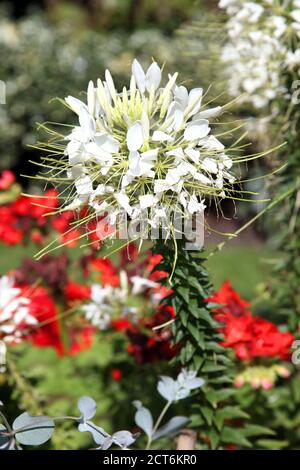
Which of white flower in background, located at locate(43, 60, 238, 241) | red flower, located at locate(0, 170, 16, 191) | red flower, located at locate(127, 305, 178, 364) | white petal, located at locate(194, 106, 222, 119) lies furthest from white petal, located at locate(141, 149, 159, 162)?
red flower, located at locate(0, 170, 16, 191)

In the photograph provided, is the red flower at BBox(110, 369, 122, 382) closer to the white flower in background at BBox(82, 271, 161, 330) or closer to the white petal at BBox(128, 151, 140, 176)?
the white flower in background at BBox(82, 271, 161, 330)

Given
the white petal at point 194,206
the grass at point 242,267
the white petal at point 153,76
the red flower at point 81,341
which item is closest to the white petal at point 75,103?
the white petal at point 153,76

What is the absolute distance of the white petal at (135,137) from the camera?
39.2 inches

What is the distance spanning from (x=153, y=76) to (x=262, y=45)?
0.62 m

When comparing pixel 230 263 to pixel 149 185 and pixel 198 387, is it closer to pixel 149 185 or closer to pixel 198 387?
pixel 198 387

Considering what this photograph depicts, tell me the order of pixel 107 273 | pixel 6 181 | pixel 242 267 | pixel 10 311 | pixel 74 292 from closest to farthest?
pixel 10 311
pixel 107 273
pixel 6 181
pixel 74 292
pixel 242 267

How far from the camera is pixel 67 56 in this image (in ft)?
16.1

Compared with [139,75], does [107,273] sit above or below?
below

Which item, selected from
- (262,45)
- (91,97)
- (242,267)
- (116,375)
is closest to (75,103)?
(91,97)

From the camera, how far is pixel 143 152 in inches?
40.2

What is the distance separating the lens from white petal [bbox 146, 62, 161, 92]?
105cm

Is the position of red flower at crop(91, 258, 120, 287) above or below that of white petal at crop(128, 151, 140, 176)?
below

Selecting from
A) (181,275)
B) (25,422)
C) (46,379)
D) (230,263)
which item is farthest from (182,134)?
(230,263)

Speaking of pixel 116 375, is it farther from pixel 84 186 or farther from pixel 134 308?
pixel 84 186
